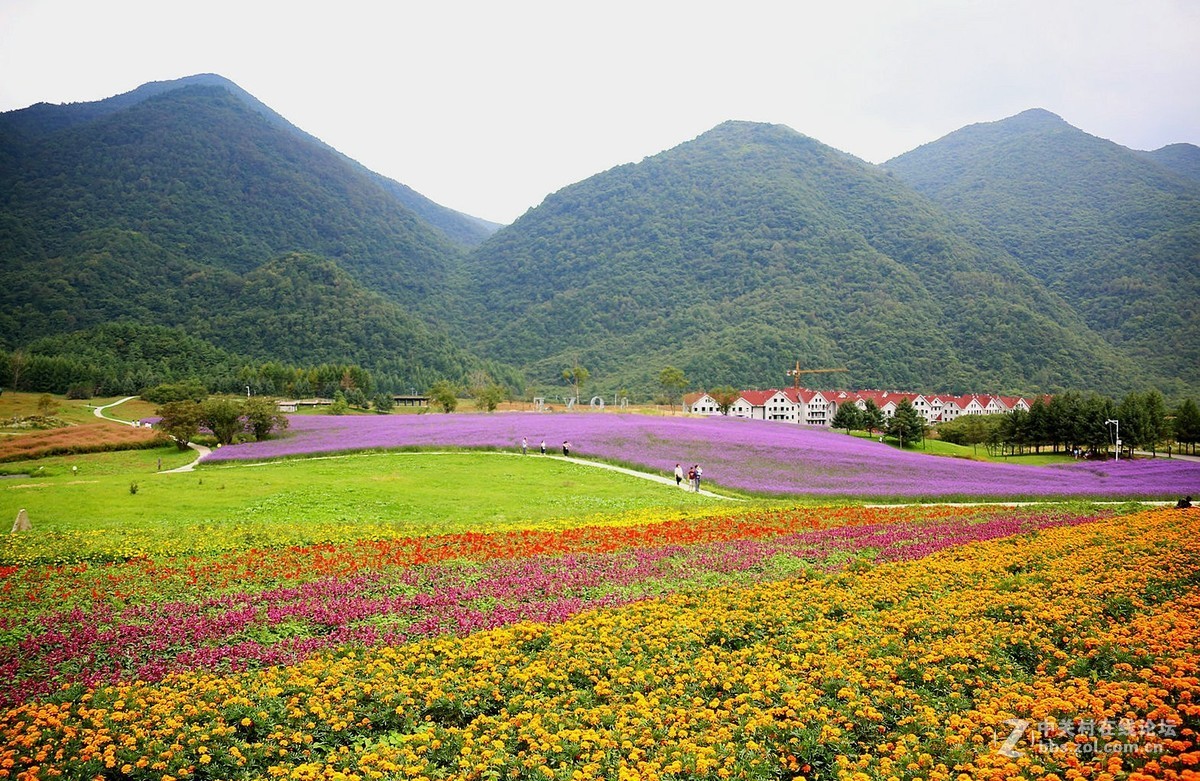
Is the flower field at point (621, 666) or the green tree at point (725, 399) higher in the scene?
the green tree at point (725, 399)

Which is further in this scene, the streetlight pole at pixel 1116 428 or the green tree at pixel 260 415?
the streetlight pole at pixel 1116 428

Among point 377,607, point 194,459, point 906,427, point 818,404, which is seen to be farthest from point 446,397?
point 377,607

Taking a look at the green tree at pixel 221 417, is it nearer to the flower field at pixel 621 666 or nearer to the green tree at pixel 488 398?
the flower field at pixel 621 666

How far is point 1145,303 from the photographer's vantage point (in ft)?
591

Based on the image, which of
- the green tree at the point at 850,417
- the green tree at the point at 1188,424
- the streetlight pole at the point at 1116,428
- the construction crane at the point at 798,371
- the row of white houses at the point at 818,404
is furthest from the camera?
the construction crane at the point at 798,371

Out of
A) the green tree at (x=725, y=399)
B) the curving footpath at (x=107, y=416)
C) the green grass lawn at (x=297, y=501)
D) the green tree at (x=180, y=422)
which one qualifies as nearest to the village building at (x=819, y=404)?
the green tree at (x=725, y=399)

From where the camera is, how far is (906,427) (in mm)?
78125

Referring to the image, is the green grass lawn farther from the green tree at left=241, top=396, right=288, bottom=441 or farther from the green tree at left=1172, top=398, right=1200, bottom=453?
the green tree at left=1172, top=398, right=1200, bottom=453

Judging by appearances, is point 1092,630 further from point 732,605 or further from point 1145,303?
point 1145,303

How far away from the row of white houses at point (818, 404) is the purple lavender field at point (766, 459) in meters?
64.9

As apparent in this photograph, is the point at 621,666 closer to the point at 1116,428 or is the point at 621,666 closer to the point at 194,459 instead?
A: the point at 194,459

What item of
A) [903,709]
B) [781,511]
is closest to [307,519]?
[781,511]

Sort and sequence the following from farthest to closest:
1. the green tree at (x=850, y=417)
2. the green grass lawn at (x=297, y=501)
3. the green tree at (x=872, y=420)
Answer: the green tree at (x=850, y=417) < the green tree at (x=872, y=420) < the green grass lawn at (x=297, y=501)

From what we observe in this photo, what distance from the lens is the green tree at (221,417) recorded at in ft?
177
